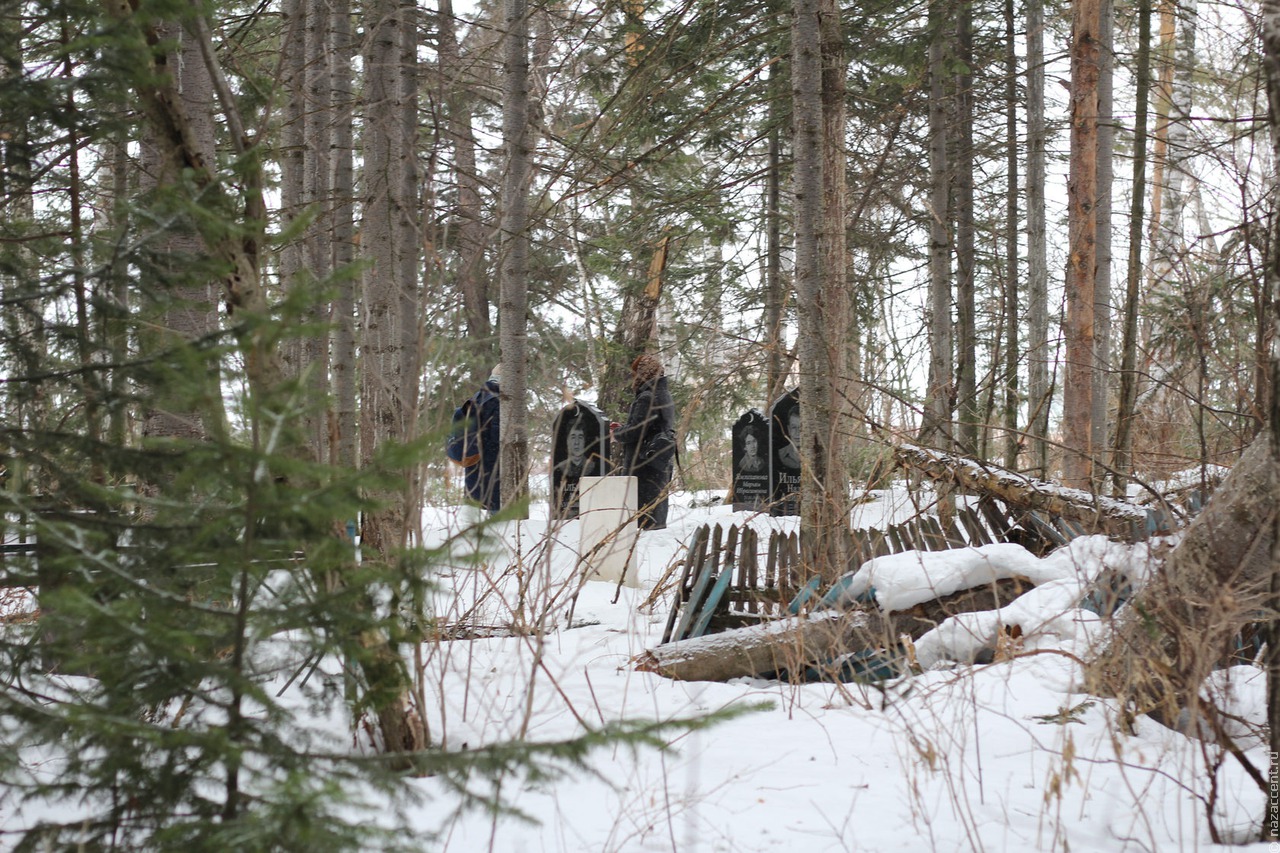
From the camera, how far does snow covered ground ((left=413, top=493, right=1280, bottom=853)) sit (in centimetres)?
253

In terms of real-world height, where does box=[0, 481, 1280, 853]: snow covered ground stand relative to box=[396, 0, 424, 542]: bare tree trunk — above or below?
below

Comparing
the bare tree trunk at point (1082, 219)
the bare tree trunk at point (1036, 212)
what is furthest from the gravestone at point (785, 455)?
the bare tree trunk at point (1082, 219)

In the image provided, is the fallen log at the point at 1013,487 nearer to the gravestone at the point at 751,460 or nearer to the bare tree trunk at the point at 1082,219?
the bare tree trunk at the point at 1082,219

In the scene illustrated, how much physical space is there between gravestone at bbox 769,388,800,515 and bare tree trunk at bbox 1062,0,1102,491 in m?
2.85

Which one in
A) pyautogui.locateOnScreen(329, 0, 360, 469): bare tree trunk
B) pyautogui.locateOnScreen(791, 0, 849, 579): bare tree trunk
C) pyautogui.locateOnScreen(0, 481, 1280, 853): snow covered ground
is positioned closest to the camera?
pyautogui.locateOnScreen(0, 481, 1280, 853): snow covered ground

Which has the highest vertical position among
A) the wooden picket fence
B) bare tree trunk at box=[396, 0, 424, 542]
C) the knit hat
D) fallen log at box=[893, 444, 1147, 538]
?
bare tree trunk at box=[396, 0, 424, 542]

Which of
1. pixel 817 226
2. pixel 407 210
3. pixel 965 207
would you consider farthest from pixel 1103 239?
pixel 407 210

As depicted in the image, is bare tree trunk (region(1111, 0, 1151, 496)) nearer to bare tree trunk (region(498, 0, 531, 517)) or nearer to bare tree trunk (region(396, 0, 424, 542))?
bare tree trunk (region(498, 0, 531, 517))

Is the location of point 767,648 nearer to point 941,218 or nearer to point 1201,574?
point 1201,574

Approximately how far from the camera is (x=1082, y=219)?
8.04 metres

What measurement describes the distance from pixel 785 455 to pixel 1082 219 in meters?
3.89

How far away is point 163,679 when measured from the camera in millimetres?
1709

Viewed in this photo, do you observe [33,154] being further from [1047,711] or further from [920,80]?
[920,80]

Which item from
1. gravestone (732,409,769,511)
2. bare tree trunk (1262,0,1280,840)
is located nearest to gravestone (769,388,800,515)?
gravestone (732,409,769,511)
